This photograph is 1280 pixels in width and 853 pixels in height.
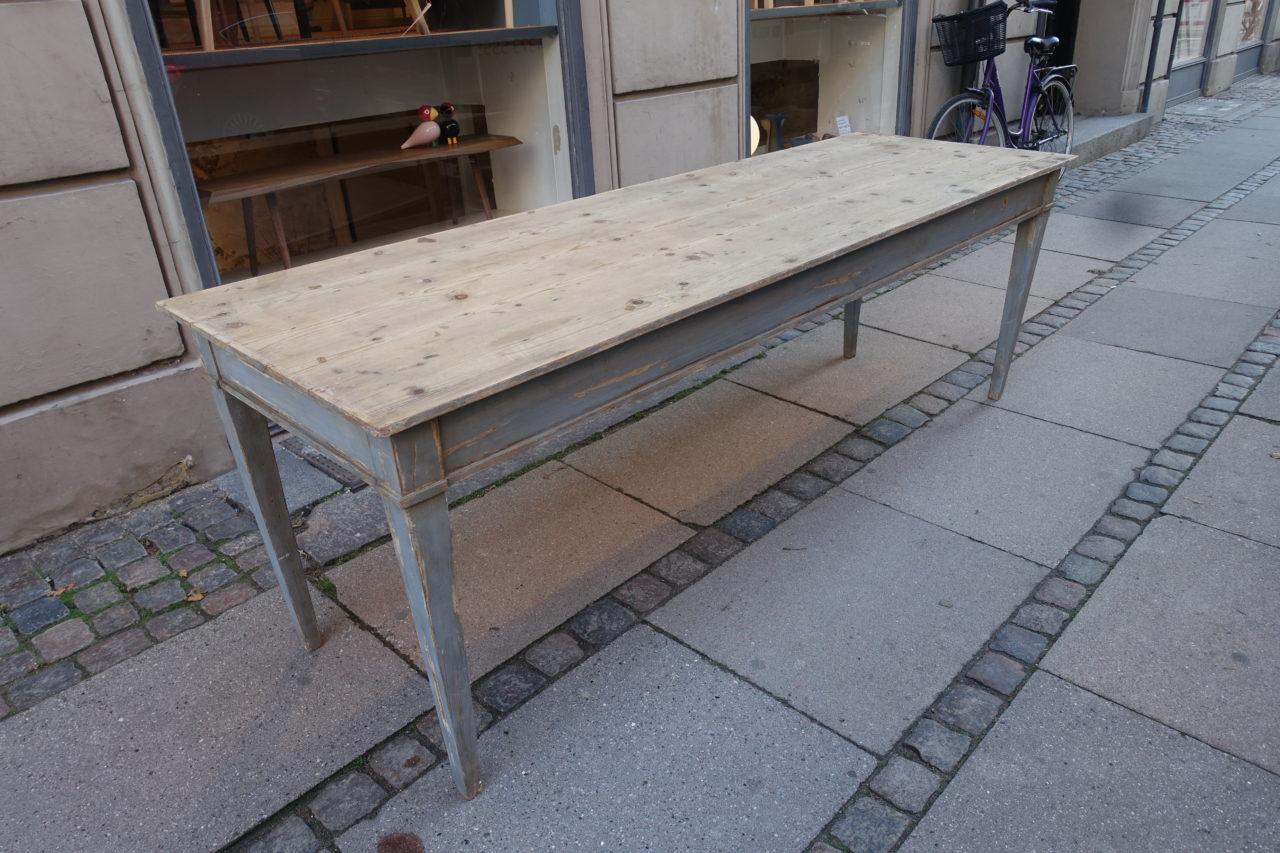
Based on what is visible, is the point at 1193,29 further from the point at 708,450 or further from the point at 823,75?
the point at 708,450

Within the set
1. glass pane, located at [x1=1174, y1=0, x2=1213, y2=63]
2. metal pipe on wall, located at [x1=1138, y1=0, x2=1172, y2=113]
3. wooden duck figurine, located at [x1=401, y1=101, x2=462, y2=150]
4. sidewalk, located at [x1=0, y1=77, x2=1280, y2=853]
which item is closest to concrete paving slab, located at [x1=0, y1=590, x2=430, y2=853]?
sidewalk, located at [x1=0, y1=77, x2=1280, y2=853]

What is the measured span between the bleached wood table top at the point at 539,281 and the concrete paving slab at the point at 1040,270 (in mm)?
1992

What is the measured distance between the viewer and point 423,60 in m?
4.64

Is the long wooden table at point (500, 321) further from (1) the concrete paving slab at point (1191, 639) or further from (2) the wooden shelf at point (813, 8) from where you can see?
(2) the wooden shelf at point (813, 8)

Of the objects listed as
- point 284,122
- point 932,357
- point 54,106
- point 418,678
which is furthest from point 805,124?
point 418,678

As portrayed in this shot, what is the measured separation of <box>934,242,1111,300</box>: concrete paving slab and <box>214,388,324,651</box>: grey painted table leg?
424 cm

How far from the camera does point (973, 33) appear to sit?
21.5 feet

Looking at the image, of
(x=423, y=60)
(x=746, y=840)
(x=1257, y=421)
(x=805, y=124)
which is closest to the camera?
(x=746, y=840)

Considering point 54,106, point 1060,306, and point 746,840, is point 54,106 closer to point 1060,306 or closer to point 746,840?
point 746,840

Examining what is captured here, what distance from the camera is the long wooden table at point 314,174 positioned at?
13.7 ft

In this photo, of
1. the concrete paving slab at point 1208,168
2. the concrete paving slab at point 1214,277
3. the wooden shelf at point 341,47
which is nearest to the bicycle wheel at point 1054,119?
the concrete paving slab at point 1208,168

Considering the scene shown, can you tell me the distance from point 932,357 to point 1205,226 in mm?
3328

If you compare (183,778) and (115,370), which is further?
(115,370)

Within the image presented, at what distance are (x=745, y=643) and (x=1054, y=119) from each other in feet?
22.5
